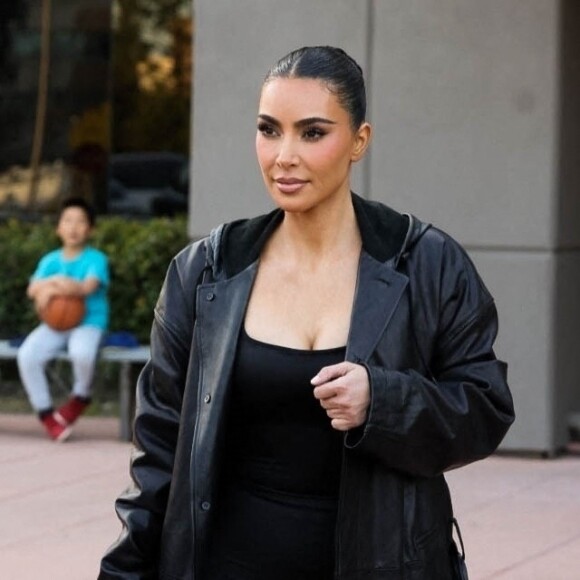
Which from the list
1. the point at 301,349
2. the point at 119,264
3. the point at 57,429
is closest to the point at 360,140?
the point at 301,349

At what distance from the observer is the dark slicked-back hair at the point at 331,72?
3123 mm

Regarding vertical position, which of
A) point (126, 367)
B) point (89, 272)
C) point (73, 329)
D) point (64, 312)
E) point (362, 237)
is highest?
point (362, 237)

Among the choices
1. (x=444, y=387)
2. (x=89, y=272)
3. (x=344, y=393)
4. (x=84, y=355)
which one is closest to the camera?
(x=344, y=393)

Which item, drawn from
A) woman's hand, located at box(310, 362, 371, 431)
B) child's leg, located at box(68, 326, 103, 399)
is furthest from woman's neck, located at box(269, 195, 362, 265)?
child's leg, located at box(68, 326, 103, 399)

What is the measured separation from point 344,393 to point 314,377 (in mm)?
117

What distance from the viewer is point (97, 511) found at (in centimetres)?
833

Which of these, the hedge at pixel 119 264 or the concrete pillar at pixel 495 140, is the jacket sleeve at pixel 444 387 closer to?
the concrete pillar at pixel 495 140

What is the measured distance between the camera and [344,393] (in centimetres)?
293

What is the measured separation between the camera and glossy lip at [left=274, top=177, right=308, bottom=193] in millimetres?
3125

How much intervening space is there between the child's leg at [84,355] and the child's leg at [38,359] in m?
0.12

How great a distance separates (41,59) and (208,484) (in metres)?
12.1

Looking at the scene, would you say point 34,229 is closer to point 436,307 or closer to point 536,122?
point 536,122

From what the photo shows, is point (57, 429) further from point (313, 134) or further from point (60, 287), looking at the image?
point (313, 134)

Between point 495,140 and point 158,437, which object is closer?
point 158,437
